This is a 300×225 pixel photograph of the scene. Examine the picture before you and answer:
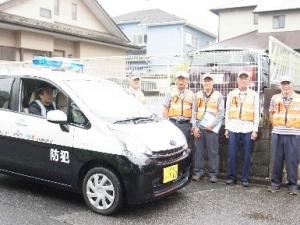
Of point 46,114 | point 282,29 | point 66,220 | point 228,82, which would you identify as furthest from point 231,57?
point 282,29

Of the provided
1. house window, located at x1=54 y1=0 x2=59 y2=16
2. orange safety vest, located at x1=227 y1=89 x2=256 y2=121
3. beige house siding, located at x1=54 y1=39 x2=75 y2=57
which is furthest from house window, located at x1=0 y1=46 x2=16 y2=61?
orange safety vest, located at x1=227 y1=89 x2=256 y2=121

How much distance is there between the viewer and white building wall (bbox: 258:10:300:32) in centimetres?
2802

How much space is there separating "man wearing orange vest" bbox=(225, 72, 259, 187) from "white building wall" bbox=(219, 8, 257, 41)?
26.6 meters

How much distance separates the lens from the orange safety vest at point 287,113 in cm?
636

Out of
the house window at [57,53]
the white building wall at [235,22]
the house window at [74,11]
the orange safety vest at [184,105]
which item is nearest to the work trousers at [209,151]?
the orange safety vest at [184,105]

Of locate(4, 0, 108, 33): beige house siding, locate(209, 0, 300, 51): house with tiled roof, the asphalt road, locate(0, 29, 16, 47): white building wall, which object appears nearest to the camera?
the asphalt road

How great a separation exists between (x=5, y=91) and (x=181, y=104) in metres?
2.73

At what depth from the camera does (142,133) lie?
17.4 feet

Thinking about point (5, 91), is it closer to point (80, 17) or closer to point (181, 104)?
point (181, 104)

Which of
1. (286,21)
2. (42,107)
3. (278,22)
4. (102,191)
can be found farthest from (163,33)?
(102,191)

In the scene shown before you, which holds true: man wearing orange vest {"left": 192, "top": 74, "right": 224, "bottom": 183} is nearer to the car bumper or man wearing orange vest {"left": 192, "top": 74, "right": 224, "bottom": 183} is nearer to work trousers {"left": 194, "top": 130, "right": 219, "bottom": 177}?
work trousers {"left": 194, "top": 130, "right": 219, "bottom": 177}

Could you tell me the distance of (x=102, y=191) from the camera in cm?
526

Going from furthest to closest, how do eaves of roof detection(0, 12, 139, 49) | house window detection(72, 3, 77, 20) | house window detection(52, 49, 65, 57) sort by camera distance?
house window detection(72, 3, 77, 20) < house window detection(52, 49, 65, 57) < eaves of roof detection(0, 12, 139, 49)

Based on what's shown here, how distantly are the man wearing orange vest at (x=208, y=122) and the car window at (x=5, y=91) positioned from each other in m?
2.87
